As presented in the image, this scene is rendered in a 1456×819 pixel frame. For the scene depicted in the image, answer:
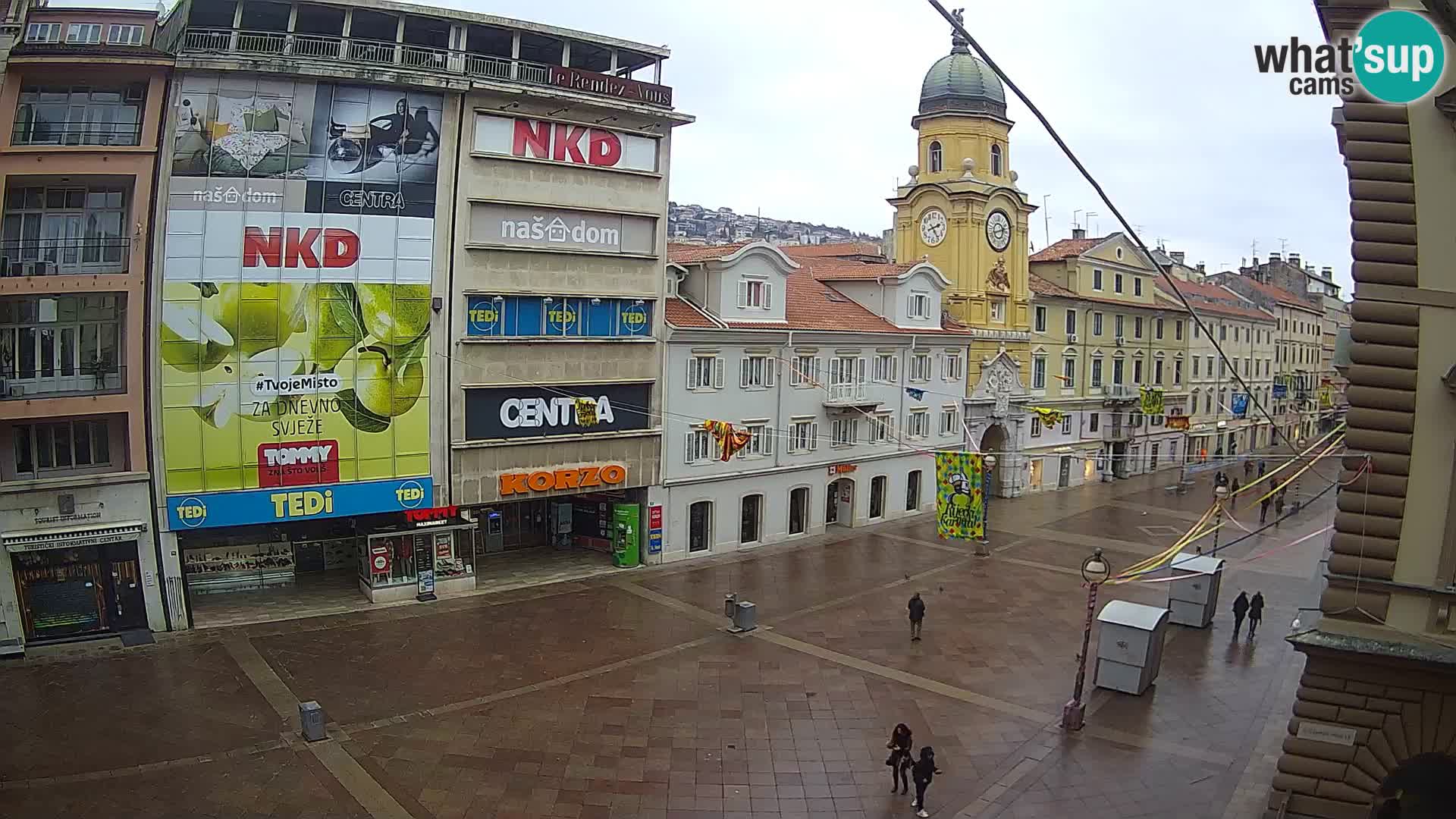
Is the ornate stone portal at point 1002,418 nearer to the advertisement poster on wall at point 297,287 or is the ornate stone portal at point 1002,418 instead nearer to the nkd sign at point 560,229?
the nkd sign at point 560,229

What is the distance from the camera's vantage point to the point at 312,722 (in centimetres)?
1978

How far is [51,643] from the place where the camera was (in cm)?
2520

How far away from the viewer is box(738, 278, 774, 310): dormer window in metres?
37.5

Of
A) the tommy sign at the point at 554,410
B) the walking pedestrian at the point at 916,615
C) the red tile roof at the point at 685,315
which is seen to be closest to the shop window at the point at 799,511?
the red tile roof at the point at 685,315

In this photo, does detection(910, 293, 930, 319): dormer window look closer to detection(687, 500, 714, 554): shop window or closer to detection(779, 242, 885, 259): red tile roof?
detection(779, 242, 885, 259): red tile roof

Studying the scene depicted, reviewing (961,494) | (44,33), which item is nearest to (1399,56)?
(961,494)

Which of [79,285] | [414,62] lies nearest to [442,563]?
[79,285]

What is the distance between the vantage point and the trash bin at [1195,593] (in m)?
28.3

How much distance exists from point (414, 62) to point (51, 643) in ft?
61.3

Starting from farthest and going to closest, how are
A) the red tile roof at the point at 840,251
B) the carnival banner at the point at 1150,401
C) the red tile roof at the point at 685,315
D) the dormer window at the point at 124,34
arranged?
the carnival banner at the point at 1150,401
the red tile roof at the point at 840,251
the red tile roof at the point at 685,315
the dormer window at the point at 124,34

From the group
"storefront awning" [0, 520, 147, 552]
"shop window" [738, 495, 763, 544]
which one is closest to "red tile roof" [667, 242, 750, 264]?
"shop window" [738, 495, 763, 544]

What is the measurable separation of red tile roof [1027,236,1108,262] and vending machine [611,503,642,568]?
113ft

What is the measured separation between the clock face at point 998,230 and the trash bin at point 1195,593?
983 inches

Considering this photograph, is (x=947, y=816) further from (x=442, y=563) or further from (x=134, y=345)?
(x=134, y=345)
